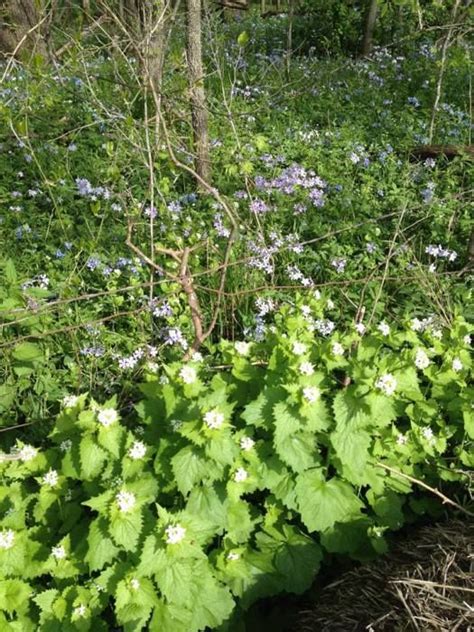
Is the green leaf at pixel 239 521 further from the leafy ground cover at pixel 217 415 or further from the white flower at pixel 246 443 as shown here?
the white flower at pixel 246 443

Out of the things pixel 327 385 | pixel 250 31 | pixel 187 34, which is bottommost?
pixel 250 31

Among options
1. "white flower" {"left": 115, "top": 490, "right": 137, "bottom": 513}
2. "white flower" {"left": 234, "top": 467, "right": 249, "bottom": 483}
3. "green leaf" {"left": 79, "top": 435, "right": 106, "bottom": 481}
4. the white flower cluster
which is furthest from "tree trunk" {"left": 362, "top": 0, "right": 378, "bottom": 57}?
"white flower" {"left": 115, "top": 490, "right": 137, "bottom": 513}

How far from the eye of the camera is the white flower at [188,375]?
1.87 m

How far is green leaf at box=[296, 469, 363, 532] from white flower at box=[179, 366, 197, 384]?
0.49 meters

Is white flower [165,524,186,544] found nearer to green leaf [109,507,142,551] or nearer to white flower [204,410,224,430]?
green leaf [109,507,142,551]

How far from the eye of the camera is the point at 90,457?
5.79 ft

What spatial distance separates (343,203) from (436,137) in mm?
1966

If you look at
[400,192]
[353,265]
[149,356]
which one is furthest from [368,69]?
[149,356]

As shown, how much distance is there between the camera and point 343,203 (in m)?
4.07

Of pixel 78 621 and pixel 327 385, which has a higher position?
pixel 327 385

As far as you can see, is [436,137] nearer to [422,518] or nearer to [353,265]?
[353,265]

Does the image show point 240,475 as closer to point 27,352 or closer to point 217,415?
point 217,415

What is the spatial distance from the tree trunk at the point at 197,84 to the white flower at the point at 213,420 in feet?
6.33

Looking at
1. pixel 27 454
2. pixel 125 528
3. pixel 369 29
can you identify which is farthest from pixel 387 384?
pixel 369 29
